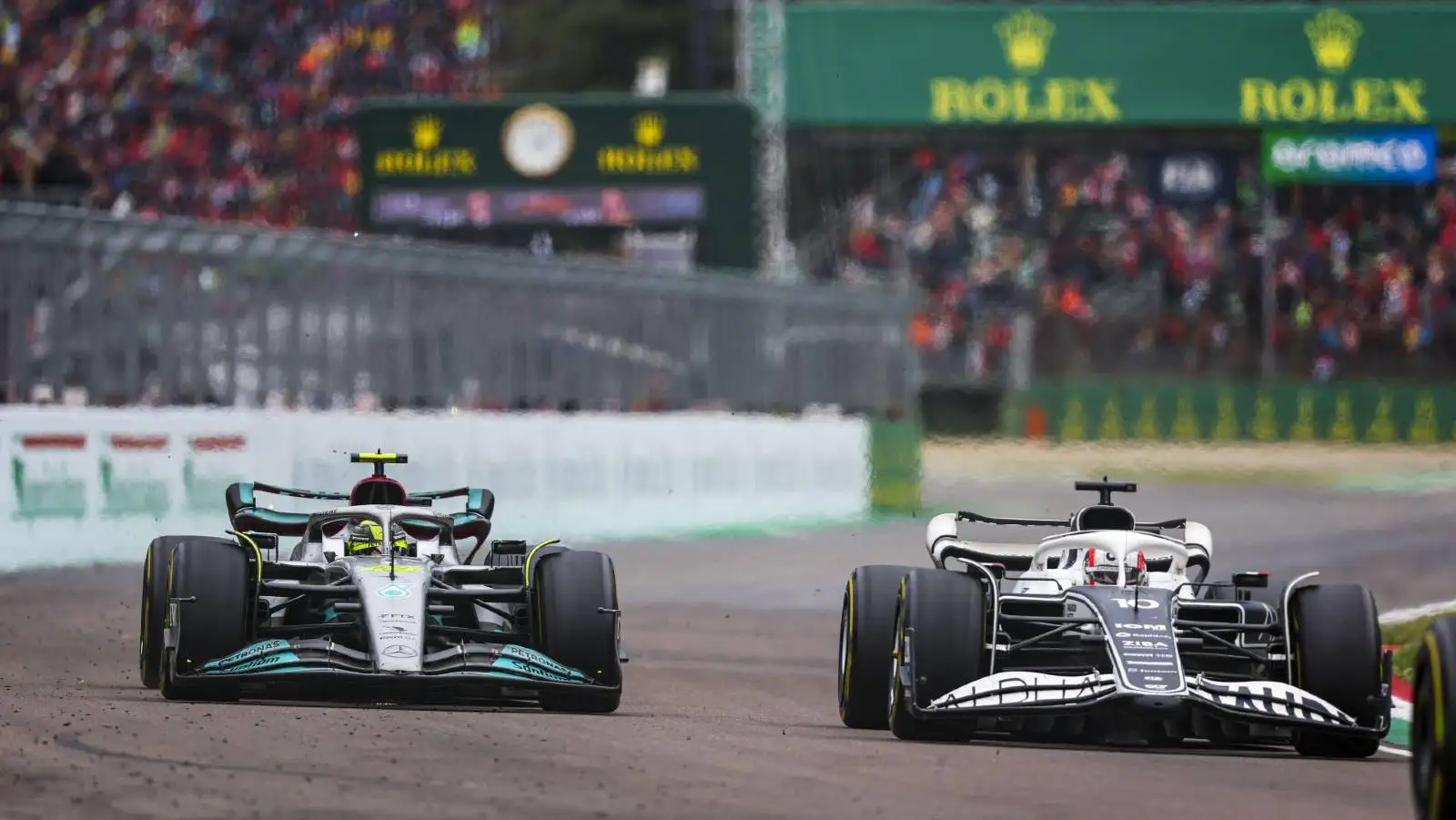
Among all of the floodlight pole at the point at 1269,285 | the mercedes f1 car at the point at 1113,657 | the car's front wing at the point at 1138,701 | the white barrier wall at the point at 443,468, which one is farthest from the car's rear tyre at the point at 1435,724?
the floodlight pole at the point at 1269,285

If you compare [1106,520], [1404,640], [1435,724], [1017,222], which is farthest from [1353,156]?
[1435,724]

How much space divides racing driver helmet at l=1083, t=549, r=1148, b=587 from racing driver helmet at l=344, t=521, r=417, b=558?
255cm

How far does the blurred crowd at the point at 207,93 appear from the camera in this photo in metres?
33.8

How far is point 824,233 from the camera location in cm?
4122

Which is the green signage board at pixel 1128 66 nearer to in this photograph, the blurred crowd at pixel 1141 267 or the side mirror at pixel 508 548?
the blurred crowd at pixel 1141 267

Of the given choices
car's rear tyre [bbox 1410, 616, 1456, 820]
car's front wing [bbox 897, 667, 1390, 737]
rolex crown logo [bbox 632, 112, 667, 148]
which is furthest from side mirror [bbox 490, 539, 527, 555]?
rolex crown logo [bbox 632, 112, 667, 148]

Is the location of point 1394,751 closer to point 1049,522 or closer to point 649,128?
point 1049,522

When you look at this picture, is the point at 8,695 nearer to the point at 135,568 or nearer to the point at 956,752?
the point at 956,752

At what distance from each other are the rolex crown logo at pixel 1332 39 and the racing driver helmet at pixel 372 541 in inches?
1020

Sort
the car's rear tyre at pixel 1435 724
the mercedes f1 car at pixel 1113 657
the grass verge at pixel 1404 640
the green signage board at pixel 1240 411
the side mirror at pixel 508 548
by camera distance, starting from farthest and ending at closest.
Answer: the green signage board at pixel 1240 411
the grass verge at pixel 1404 640
the side mirror at pixel 508 548
the mercedes f1 car at pixel 1113 657
the car's rear tyre at pixel 1435 724

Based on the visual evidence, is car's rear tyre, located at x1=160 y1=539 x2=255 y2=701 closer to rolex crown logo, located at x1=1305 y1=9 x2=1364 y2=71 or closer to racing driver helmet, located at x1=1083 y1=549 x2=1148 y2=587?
racing driver helmet, located at x1=1083 y1=549 x2=1148 y2=587

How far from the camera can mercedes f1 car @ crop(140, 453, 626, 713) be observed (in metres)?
10.0

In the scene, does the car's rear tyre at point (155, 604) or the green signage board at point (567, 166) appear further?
the green signage board at point (567, 166)

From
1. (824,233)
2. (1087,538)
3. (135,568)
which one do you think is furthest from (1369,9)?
(1087,538)
